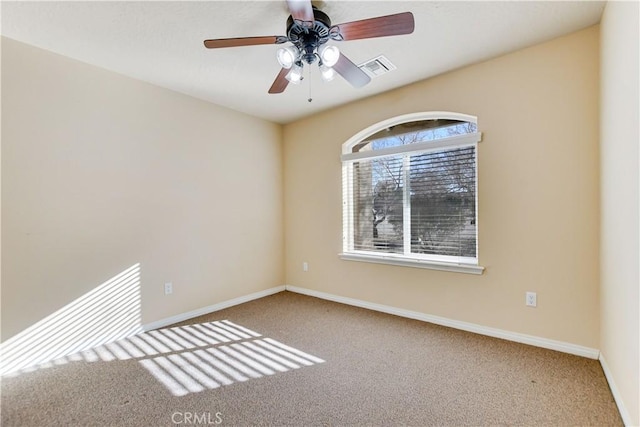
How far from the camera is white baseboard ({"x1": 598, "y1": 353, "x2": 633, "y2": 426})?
58.0 inches

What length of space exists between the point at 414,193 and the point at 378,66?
131 centimetres

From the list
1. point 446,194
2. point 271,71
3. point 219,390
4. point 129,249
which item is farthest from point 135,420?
point 446,194

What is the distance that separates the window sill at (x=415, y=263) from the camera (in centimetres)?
264

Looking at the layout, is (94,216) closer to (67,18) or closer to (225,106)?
(67,18)

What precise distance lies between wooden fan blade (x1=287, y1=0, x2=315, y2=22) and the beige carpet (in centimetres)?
220

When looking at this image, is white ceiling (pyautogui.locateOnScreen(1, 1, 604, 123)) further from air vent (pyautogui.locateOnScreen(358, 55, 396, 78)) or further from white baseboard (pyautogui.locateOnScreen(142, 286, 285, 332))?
white baseboard (pyautogui.locateOnScreen(142, 286, 285, 332))

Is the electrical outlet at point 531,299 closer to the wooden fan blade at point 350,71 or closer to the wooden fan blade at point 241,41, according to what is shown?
the wooden fan blade at point 350,71

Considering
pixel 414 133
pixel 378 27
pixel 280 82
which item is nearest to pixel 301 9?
pixel 378 27

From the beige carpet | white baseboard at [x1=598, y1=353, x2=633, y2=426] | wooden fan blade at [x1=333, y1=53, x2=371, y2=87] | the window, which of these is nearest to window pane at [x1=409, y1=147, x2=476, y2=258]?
the window

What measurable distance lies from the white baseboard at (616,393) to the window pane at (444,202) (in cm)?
110

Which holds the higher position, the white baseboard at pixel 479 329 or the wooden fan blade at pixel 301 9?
the wooden fan blade at pixel 301 9

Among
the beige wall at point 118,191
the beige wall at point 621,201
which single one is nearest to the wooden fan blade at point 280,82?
the beige wall at point 118,191

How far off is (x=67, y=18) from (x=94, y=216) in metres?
1.49

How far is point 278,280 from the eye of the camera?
417cm
